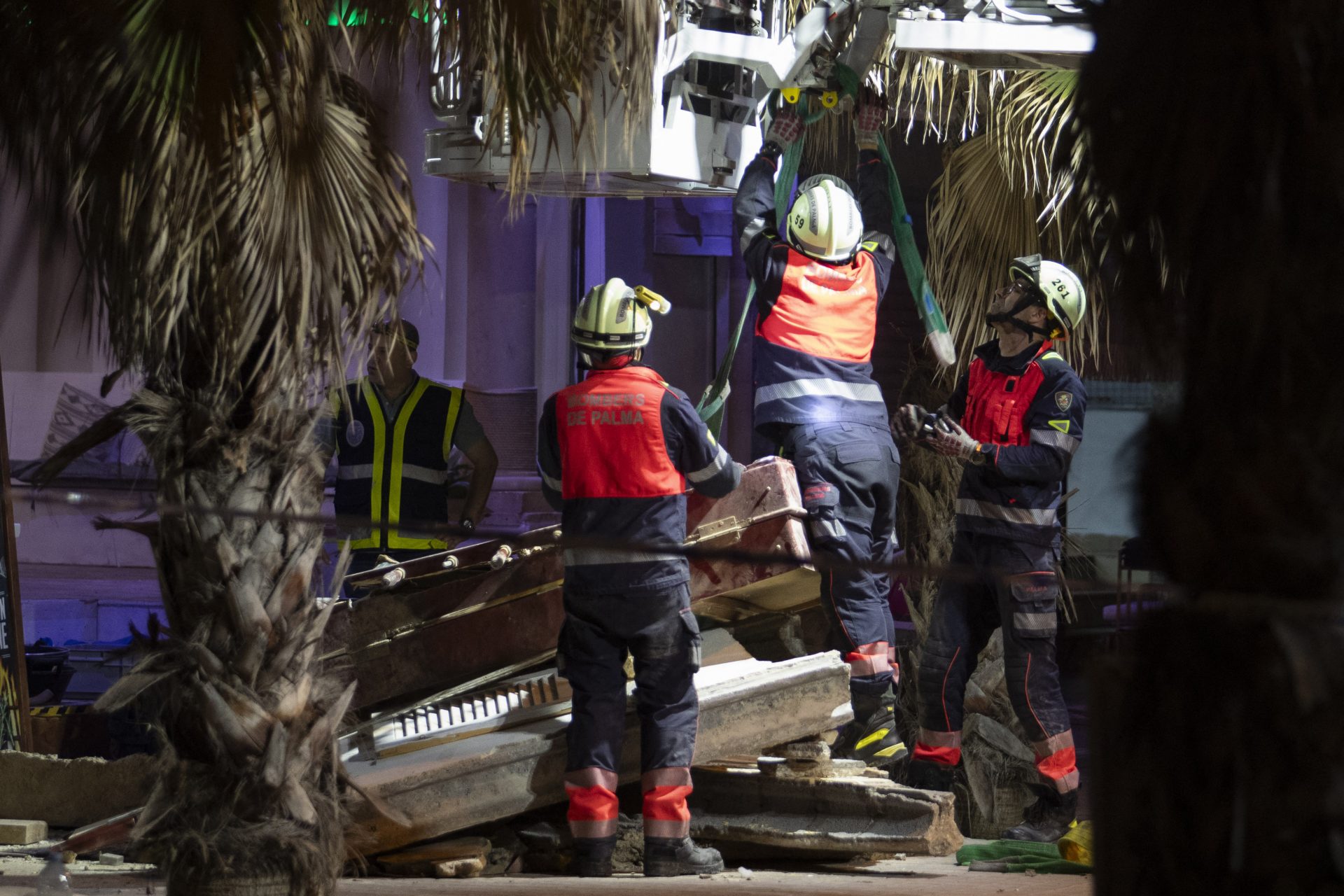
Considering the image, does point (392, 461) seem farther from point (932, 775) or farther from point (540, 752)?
point (932, 775)

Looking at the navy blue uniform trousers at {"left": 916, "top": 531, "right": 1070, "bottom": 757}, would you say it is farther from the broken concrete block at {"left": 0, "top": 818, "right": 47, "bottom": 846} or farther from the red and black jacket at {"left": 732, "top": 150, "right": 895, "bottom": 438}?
the broken concrete block at {"left": 0, "top": 818, "right": 47, "bottom": 846}

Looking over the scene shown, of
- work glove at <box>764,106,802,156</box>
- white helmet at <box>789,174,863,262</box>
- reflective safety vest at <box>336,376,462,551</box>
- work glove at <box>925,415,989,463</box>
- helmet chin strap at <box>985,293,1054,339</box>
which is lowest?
reflective safety vest at <box>336,376,462,551</box>

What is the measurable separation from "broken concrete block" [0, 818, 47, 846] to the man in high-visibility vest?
1.63 metres

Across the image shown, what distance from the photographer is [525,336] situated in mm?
9273

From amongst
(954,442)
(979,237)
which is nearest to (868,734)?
(954,442)

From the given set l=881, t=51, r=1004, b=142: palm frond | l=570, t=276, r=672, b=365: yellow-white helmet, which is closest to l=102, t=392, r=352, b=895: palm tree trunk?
l=570, t=276, r=672, b=365: yellow-white helmet

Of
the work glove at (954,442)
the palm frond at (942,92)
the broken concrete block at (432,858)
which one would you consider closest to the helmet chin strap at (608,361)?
the work glove at (954,442)

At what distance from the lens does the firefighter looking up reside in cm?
608

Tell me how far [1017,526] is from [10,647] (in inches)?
168

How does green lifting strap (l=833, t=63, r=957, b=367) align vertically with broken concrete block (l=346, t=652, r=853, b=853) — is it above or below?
above

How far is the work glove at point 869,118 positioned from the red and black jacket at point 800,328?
0.48 meters

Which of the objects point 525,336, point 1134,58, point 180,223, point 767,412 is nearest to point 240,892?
→ point 180,223

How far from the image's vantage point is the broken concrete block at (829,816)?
17.6 feet

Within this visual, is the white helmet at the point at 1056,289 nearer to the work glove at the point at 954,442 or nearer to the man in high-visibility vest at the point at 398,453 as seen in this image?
the work glove at the point at 954,442
